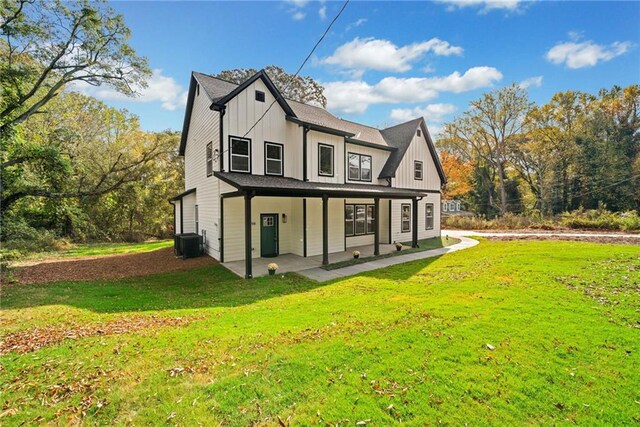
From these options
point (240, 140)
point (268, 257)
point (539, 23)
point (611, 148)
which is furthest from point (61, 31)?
point (611, 148)

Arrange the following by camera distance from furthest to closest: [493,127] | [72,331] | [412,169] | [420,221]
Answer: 1. [493,127]
2. [420,221]
3. [412,169]
4. [72,331]

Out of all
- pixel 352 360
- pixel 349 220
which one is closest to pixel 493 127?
pixel 349 220

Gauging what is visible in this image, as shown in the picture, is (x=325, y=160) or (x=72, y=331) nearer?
(x=72, y=331)

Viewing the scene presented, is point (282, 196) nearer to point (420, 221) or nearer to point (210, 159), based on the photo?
point (210, 159)

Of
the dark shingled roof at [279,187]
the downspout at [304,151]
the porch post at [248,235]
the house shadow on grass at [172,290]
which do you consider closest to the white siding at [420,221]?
the dark shingled roof at [279,187]

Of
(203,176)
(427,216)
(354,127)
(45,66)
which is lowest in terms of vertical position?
(427,216)

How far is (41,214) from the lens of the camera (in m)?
20.8

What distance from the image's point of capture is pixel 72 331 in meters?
5.34

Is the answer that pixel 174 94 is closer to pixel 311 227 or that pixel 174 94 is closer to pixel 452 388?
pixel 311 227

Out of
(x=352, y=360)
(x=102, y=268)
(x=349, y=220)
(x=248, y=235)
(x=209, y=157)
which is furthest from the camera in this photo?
(x=349, y=220)

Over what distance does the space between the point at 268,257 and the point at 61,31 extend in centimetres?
1435

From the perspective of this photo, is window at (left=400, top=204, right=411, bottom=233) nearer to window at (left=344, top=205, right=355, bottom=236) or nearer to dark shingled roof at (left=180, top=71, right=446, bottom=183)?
dark shingled roof at (left=180, top=71, right=446, bottom=183)

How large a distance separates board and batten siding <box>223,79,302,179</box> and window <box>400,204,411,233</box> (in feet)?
26.0

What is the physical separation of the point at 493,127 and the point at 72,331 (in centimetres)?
4006
